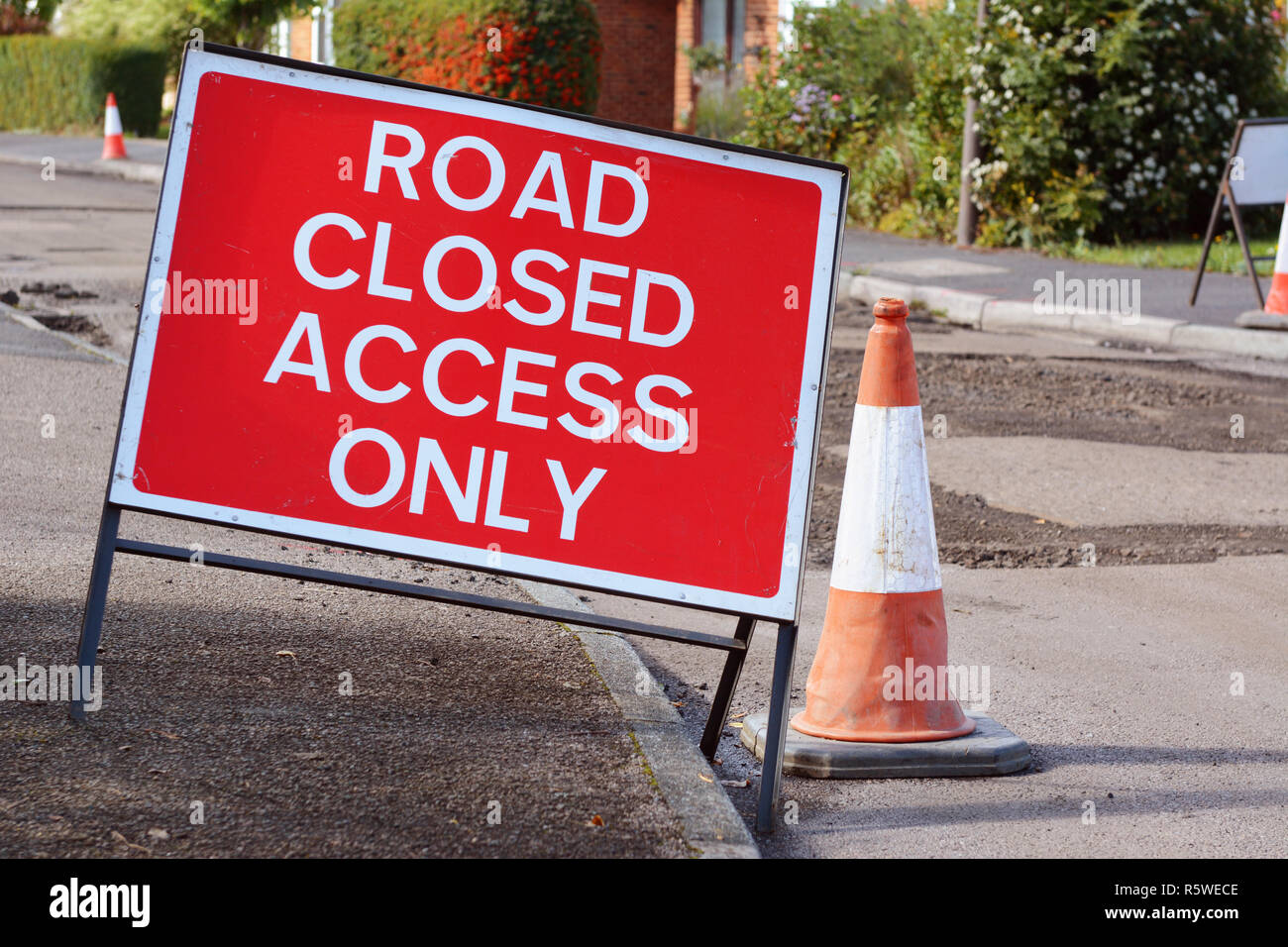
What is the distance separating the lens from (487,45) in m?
19.5

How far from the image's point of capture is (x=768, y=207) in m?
3.63

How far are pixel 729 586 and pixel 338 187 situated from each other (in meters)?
1.33

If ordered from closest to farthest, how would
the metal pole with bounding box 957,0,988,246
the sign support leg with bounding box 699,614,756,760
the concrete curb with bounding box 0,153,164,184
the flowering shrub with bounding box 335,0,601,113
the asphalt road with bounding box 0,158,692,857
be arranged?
the asphalt road with bounding box 0,158,692,857 < the sign support leg with bounding box 699,614,756,760 < the metal pole with bounding box 957,0,988,246 < the flowering shrub with bounding box 335,0,601,113 < the concrete curb with bounding box 0,153,164,184

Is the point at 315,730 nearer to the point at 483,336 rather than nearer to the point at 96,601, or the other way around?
the point at 96,601

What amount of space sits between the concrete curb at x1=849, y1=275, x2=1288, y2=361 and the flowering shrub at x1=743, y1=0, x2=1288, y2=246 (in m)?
2.96

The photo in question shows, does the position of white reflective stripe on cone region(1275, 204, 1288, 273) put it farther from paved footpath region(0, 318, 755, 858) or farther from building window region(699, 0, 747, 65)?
building window region(699, 0, 747, 65)

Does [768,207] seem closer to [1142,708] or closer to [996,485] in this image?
[1142,708]

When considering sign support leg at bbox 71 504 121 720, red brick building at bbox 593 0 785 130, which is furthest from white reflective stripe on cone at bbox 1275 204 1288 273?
red brick building at bbox 593 0 785 130

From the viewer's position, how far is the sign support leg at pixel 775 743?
3.46 metres

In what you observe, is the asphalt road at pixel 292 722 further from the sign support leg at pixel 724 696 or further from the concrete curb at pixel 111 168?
the concrete curb at pixel 111 168

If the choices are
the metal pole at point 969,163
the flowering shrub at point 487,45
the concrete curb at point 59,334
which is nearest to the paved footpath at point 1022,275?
the metal pole at point 969,163

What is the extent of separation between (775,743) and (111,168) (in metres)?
20.0

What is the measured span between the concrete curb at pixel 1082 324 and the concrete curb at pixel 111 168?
11483mm

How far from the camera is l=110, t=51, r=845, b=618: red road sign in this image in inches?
140
